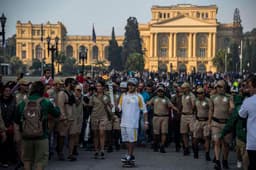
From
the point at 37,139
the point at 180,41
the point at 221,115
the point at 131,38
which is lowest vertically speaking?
the point at 37,139

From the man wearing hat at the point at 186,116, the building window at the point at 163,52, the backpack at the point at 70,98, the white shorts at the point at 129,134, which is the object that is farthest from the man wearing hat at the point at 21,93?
the building window at the point at 163,52

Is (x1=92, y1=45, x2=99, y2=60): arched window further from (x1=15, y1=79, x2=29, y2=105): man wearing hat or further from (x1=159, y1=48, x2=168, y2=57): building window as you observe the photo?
(x1=15, y1=79, x2=29, y2=105): man wearing hat

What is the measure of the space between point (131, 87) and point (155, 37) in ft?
384

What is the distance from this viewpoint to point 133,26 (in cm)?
10025

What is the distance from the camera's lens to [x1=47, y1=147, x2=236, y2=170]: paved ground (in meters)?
11.3

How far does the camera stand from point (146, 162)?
12.1 metres

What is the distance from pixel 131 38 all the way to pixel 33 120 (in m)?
93.2

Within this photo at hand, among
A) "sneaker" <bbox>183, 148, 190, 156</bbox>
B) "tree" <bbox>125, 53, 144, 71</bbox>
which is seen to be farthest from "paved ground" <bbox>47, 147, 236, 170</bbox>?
"tree" <bbox>125, 53, 144, 71</bbox>

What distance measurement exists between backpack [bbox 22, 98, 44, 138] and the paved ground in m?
3.21

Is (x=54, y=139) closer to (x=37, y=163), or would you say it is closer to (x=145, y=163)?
(x=145, y=163)

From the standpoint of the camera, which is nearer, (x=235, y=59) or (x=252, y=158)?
(x=252, y=158)

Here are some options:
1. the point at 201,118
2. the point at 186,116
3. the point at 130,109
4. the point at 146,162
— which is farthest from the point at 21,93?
the point at 186,116

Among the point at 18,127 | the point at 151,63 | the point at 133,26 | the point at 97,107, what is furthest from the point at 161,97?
the point at 151,63

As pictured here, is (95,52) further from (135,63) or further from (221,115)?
(221,115)
